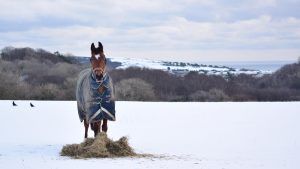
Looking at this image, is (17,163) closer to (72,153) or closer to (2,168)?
(2,168)

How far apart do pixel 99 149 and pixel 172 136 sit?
4.57 meters

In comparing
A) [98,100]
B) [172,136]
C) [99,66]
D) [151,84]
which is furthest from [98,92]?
[151,84]

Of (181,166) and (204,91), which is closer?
(181,166)

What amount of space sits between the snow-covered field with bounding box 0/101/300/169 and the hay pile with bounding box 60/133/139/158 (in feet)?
1.26

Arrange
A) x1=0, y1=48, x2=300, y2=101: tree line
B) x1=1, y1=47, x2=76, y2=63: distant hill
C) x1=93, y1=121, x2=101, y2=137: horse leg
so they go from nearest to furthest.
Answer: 1. x1=93, y1=121, x2=101, y2=137: horse leg
2. x1=0, y1=48, x2=300, y2=101: tree line
3. x1=1, y1=47, x2=76, y2=63: distant hill

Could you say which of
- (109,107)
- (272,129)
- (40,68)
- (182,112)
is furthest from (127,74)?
(109,107)

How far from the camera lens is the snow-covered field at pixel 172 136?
36.9 feet

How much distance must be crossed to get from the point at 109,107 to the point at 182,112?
12476 mm

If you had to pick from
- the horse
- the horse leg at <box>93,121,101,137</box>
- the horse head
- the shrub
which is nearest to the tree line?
the shrub

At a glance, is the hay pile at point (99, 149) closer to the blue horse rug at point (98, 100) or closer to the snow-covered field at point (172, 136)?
the snow-covered field at point (172, 136)

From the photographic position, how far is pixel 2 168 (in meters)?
10.2

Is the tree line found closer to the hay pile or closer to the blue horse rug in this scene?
the blue horse rug

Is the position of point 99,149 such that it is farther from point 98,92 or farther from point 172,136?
point 172,136

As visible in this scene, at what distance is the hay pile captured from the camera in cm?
1215
